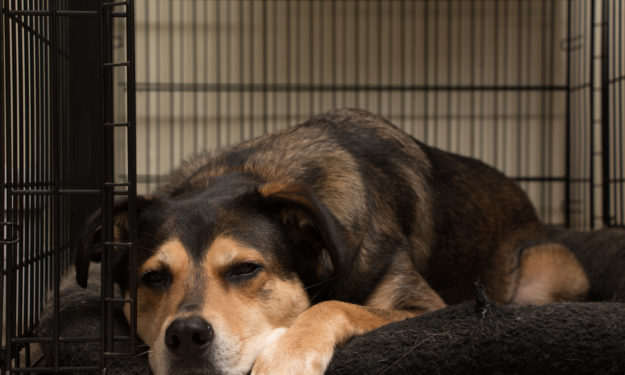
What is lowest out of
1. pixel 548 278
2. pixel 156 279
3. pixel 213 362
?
pixel 548 278

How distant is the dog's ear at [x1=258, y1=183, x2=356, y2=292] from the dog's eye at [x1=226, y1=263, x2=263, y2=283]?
193 millimetres

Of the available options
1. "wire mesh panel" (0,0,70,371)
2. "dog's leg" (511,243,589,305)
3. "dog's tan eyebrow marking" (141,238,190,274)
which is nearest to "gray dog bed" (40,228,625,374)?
"dog's tan eyebrow marking" (141,238,190,274)

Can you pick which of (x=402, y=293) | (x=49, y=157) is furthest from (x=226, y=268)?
(x=49, y=157)

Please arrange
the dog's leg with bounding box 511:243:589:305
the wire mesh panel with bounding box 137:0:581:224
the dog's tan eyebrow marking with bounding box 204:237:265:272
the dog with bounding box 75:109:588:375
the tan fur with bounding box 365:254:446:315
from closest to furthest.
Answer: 1. the dog with bounding box 75:109:588:375
2. the dog's tan eyebrow marking with bounding box 204:237:265:272
3. the tan fur with bounding box 365:254:446:315
4. the dog's leg with bounding box 511:243:589:305
5. the wire mesh panel with bounding box 137:0:581:224

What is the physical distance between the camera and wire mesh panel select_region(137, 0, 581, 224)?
17.0ft

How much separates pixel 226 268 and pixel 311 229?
1.06 ft

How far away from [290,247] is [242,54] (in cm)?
356

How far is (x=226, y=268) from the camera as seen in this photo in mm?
1754

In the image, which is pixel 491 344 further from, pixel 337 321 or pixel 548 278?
pixel 548 278

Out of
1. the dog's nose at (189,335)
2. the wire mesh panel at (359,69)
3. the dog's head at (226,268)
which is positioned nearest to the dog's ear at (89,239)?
the dog's head at (226,268)

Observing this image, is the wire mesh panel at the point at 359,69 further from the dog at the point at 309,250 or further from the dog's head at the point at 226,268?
the dog's head at the point at 226,268

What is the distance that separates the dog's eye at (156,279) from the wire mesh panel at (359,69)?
11.3ft

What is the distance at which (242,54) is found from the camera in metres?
5.20

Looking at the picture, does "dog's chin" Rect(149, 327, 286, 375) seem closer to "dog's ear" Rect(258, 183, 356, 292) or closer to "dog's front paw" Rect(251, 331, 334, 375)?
"dog's front paw" Rect(251, 331, 334, 375)
